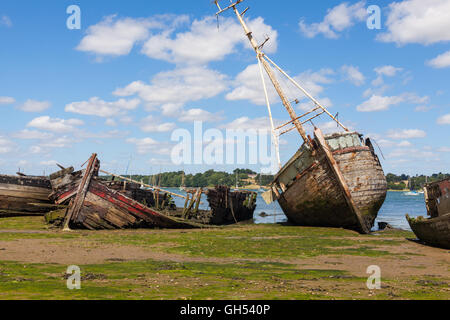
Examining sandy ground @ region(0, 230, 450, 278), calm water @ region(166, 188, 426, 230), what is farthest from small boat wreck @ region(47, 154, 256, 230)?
calm water @ region(166, 188, 426, 230)

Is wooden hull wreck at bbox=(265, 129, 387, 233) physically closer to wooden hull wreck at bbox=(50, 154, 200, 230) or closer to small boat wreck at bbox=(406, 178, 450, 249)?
small boat wreck at bbox=(406, 178, 450, 249)

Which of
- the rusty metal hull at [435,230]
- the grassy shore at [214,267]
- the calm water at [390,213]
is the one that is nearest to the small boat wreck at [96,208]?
the grassy shore at [214,267]

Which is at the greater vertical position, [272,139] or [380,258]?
[272,139]

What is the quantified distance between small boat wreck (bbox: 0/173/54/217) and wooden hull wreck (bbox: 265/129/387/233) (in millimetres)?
15214

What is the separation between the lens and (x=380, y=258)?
13.7 m

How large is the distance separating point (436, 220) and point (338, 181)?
25.8 feet

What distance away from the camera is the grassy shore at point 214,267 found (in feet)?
26.2

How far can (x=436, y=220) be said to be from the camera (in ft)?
49.7

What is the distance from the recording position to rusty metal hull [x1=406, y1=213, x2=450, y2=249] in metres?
14.9

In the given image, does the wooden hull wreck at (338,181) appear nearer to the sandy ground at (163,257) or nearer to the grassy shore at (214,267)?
the grassy shore at (214,267)

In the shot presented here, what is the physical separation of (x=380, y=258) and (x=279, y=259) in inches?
135

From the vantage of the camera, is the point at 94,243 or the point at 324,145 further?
the point at 324,145
